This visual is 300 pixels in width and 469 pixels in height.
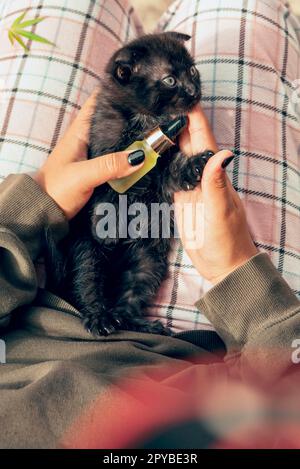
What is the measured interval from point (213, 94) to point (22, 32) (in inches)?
24.1

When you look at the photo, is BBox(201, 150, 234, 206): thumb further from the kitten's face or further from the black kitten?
the kitten's face

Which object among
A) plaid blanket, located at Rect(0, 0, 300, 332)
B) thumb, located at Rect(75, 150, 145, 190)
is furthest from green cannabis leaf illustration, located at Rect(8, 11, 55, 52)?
thumb, located at Rect(75, 150, 145, 190)

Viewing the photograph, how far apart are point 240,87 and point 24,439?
108 cm

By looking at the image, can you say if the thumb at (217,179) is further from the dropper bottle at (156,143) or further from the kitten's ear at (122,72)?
the kitten's ear at (122,72)

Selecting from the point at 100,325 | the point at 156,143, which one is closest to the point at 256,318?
the point at 100,325

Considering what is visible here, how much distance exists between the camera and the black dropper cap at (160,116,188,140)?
1.13 metres

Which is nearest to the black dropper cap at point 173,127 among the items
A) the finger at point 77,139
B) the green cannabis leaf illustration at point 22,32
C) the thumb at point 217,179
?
the thumb at point 217,179

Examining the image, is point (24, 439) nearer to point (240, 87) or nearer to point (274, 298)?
point (274, 298)

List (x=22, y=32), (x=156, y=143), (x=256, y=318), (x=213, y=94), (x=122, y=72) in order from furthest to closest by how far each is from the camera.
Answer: (x=22, y=32) < (x=213, y=94) < (x=122, y=72) < (x=156, y=143) < (x=256, y=318)

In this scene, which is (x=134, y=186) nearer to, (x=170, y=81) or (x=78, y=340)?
(x=170, y=81)

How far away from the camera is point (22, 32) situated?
4.93 ft

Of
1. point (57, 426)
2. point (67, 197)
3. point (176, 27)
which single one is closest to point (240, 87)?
point (176, 27)

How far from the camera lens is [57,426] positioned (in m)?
0.76

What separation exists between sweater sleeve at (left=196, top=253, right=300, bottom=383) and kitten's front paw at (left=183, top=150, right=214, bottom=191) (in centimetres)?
24
